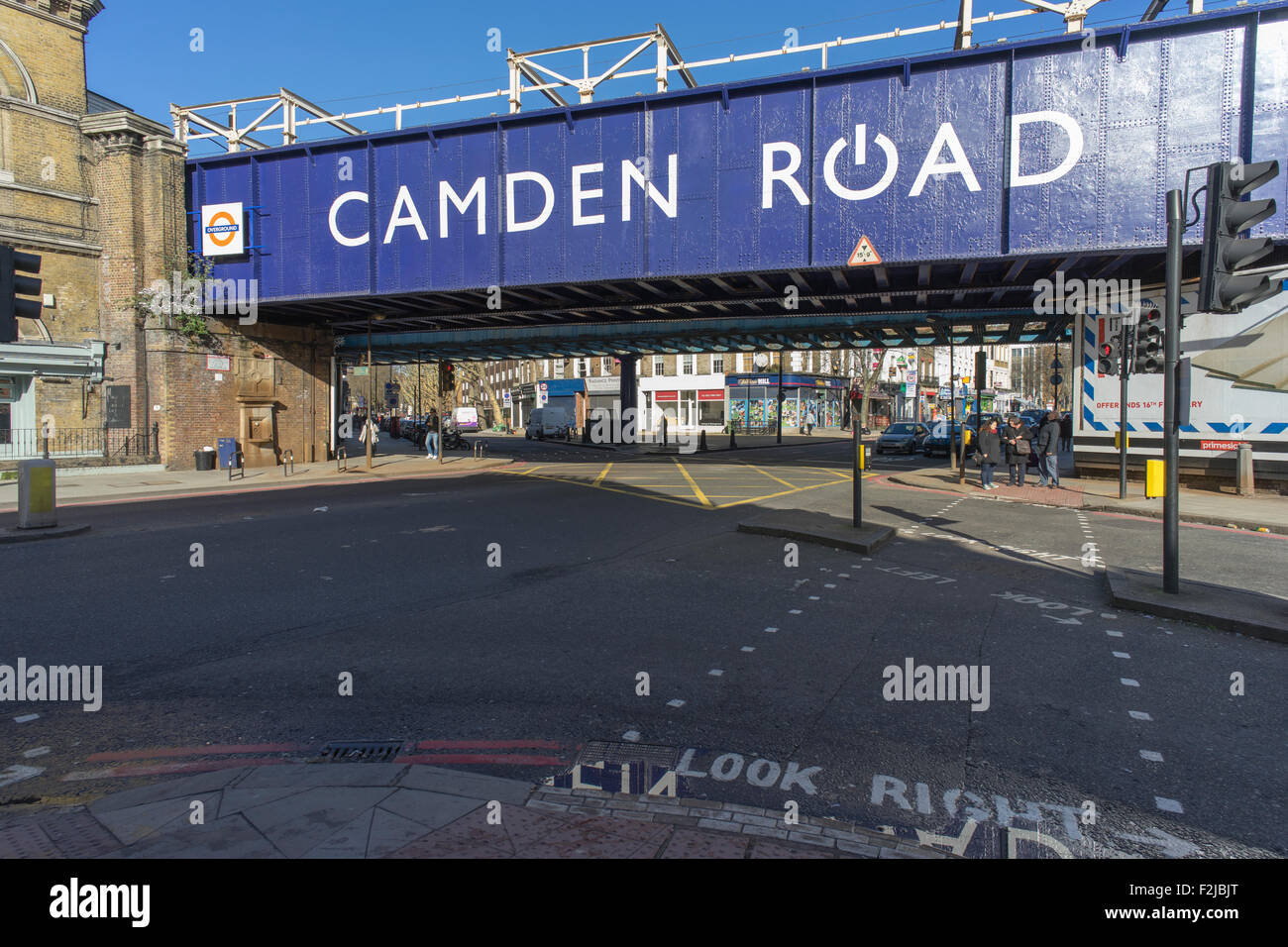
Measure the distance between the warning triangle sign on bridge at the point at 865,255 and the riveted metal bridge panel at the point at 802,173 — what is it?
0.79ft

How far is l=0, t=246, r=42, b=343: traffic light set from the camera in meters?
8.38

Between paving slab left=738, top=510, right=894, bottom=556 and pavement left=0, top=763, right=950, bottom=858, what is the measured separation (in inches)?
301

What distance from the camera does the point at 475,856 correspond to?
123 inches

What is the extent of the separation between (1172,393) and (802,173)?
12.8 m

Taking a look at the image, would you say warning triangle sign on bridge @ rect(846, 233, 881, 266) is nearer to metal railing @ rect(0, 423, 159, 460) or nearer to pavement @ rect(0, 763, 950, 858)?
pavement @ rect(0, 763, 950, 858)

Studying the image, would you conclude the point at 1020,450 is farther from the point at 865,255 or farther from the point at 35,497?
the point at 35,497

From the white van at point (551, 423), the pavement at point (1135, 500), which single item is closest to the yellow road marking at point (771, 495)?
the pavement at point (1135, 500)

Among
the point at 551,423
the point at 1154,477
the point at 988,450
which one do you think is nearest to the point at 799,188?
the point at 988,450

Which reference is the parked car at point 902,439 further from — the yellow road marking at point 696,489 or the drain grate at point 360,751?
the drain grate at point 360,751

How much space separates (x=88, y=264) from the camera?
80.7 ft

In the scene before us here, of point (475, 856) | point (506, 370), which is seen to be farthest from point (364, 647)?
point (506, 370)
